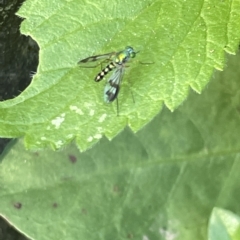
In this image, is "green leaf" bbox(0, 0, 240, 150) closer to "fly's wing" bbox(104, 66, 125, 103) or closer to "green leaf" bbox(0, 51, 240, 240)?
"fly's wing" bbox(104, 66, 125, 103)

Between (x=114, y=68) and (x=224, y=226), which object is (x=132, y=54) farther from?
(x=224, y=226)

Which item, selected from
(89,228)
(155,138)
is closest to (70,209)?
(89,228)

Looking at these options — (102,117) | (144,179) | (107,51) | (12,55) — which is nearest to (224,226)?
(144,179)

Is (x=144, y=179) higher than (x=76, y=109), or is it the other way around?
(x=76, y=109)

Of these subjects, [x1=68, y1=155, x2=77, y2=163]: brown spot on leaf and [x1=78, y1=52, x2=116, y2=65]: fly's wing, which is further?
[x1=68, y1=155, x2=77, y2=163]: brown spot on leaf

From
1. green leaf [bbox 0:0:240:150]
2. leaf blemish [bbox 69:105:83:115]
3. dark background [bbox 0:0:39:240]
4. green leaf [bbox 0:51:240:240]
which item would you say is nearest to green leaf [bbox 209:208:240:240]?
green leaf [bbox 0:51:240:240]

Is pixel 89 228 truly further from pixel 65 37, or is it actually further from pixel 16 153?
pixel 65 37

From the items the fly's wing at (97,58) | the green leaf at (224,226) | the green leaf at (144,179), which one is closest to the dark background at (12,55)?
the green leaf at (144,179)
